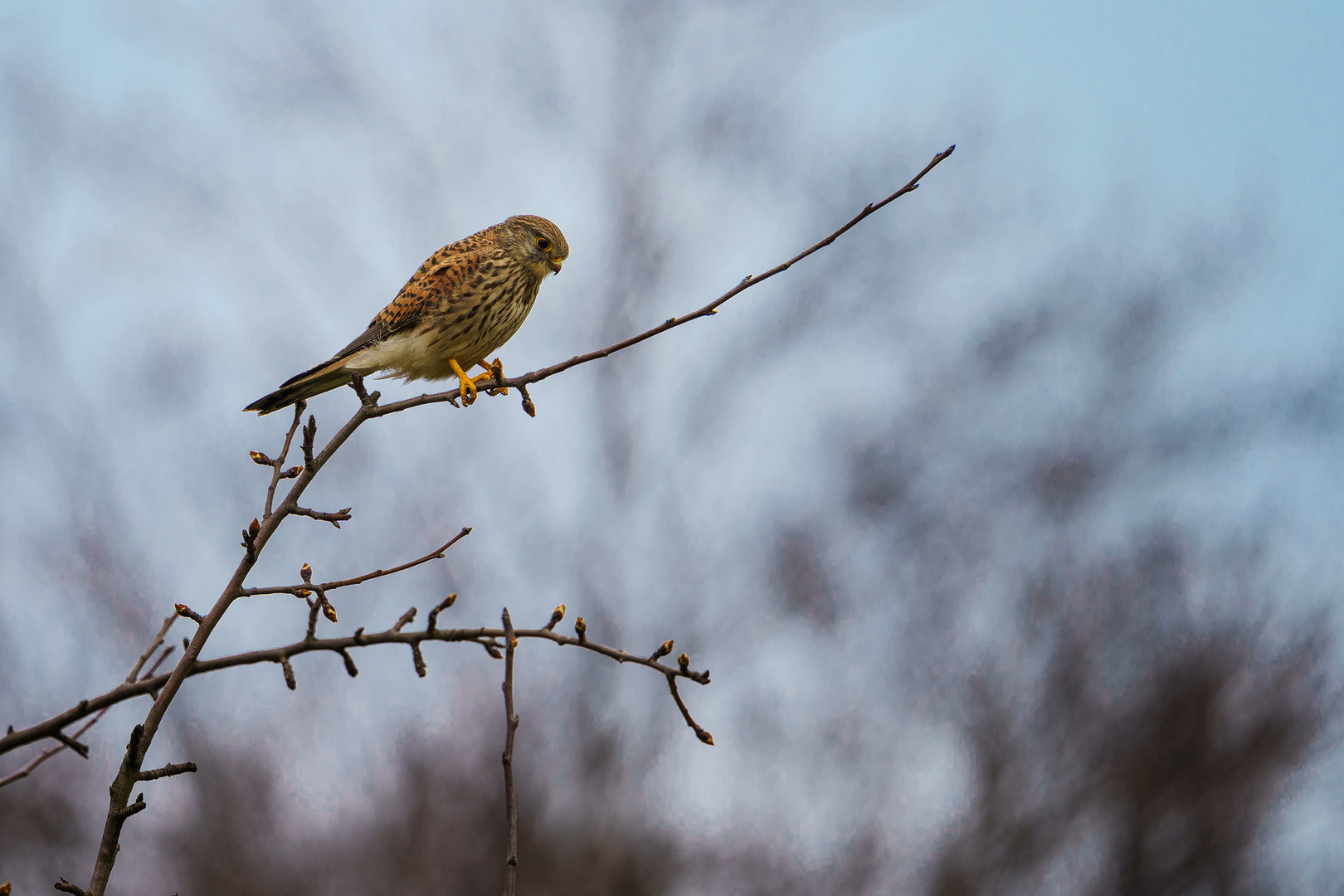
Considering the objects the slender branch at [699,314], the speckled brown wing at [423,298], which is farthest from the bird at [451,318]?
the slender branch at [699,314]

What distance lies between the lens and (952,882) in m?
8.62

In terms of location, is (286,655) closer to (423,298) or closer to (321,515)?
(321,515)

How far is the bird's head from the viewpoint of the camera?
4.46 metres

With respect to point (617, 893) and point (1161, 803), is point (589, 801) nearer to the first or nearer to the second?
point (617, 893)

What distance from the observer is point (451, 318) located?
4059 millimetres

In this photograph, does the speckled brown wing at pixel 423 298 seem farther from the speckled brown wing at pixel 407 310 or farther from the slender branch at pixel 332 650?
the slender branch at pixel 332 650

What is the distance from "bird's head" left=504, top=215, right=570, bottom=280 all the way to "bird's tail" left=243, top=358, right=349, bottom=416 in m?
1.09

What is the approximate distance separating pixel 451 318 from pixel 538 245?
0.70m

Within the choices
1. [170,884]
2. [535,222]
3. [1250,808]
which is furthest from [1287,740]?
[170,884]

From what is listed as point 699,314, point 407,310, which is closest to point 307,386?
point 407,310

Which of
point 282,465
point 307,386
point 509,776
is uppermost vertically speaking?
point 307,386

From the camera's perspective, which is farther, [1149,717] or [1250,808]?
[1149,717]

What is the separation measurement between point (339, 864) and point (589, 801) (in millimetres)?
2378

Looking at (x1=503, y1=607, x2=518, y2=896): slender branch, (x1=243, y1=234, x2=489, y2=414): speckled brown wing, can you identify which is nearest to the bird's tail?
(x1=243, y1=234, x2=489, y2=414): speckled brown wing
